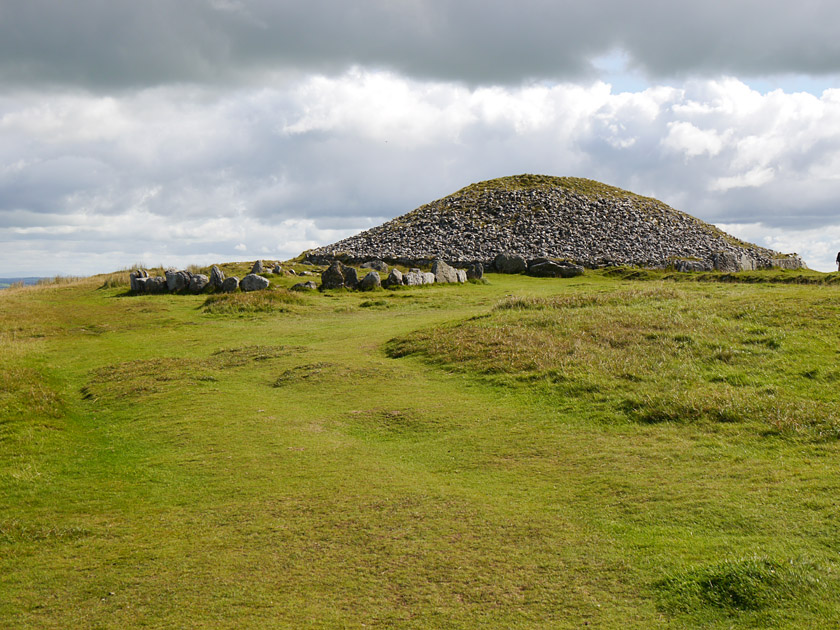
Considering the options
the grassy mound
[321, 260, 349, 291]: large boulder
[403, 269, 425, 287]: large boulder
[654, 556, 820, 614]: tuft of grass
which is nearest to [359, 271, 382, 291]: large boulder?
[321, 260, 349, 291]: large boulder

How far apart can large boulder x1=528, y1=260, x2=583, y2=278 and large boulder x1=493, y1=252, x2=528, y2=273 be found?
1.28 m

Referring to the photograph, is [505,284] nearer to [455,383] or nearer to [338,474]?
[455,383]

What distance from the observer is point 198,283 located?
142 ft

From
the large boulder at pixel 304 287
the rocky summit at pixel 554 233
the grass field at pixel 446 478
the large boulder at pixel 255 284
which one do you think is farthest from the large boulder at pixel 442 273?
the grass field at pixel 446 478

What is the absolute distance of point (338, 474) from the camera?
1153cm

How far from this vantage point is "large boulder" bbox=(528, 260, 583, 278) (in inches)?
2229

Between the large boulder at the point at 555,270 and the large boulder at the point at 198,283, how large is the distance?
2763 centimetres

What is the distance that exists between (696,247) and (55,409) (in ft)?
225

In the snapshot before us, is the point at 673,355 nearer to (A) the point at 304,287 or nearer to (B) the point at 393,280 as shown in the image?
(A) the point at 304,287

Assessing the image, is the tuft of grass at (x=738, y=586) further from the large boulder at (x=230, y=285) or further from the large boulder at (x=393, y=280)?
the large boulder at (x=393, y=280)

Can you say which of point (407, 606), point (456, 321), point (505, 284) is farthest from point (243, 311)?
point (407, 606)

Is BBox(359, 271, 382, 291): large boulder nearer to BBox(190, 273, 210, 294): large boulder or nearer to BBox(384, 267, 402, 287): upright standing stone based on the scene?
BBox(384, 267, 402, 287): upright standing stone

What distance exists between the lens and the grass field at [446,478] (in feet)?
24.3

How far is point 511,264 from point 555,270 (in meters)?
4.15
